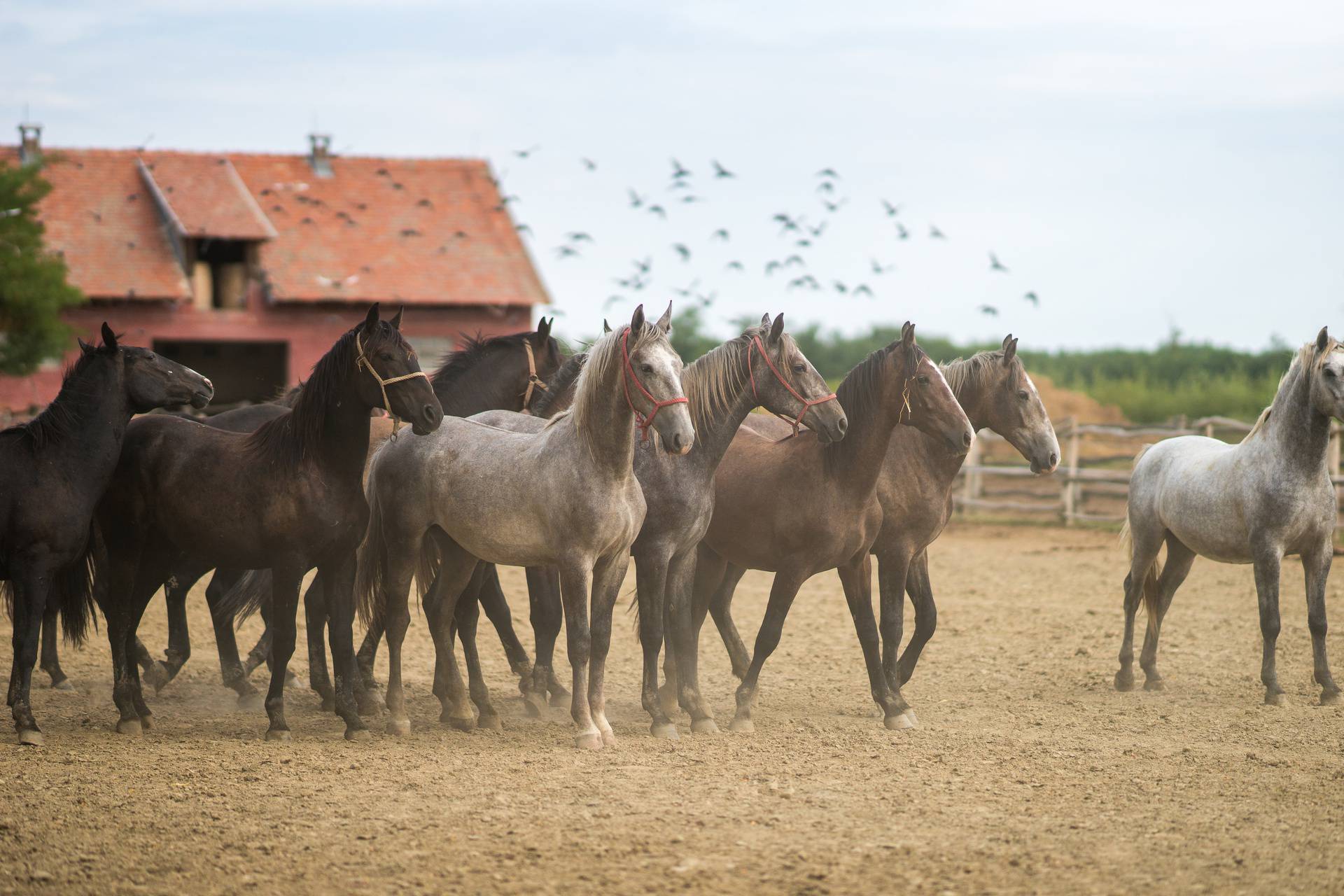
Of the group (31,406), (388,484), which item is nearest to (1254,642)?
(388,484)

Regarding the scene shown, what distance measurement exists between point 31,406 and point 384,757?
16411 mm

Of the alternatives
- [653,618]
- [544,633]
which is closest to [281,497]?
[544,633]

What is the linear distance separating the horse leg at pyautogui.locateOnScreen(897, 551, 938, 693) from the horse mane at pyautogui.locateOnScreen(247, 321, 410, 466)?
10.5 ft

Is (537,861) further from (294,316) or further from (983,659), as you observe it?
(294,316)

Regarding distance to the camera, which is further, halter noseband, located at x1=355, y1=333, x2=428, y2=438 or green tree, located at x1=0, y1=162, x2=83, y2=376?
green tree, located at x1=0, y1=162, x2=83, y2=376

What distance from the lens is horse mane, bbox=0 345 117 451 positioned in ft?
20.0

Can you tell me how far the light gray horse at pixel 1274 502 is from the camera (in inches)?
288

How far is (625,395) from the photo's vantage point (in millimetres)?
5891

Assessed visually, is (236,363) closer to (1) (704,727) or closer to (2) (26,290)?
Answer: (2) (26,290)

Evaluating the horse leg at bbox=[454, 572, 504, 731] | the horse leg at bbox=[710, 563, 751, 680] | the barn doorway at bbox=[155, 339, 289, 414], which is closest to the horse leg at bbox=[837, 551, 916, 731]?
the horse leg at bbox=[710, 563, 751, 680]

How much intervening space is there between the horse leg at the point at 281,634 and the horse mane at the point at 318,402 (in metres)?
0.56

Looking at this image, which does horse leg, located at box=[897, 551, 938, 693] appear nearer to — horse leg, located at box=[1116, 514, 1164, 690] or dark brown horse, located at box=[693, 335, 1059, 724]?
dark brown horse, located at box=[693, 335, 1059, 724]

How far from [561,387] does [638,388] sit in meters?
1.52

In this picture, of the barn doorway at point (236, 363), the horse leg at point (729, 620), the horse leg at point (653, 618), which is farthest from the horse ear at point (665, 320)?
the barn doorway at point (236, 363)
